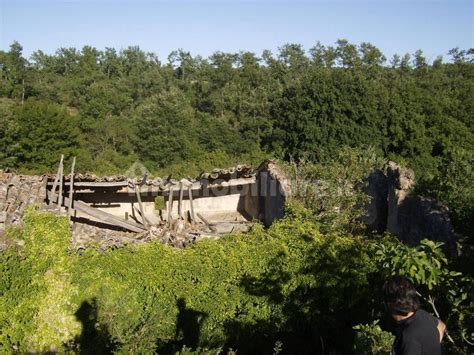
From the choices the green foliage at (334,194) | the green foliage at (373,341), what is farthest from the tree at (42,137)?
the green foliage at (373,341)

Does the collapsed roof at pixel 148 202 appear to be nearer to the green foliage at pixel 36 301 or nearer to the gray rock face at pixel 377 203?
the green foliage at pixel 36 301

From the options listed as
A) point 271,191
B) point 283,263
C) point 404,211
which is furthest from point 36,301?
point 404,211

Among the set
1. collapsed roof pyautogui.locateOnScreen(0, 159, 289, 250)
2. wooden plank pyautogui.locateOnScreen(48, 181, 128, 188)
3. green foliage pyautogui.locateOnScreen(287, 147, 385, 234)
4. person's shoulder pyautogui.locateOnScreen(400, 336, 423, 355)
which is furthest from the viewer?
wooden plank pyautogui.locateOnScreen(48, 181, 128, 188)

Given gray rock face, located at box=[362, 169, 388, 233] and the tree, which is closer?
gray rock face, located at box=[362, 169, 388, 233]

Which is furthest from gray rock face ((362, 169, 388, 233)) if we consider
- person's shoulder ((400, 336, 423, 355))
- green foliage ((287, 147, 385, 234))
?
person's shoulder ((400, 336, 423, 355))

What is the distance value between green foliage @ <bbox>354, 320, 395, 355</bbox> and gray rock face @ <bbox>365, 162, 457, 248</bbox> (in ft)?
16.5

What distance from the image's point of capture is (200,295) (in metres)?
7.73

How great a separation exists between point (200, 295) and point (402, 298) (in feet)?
16.0

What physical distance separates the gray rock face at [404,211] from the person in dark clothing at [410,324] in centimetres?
712

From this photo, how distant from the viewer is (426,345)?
3.33 meters

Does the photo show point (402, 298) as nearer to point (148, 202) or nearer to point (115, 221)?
point (115, 221)

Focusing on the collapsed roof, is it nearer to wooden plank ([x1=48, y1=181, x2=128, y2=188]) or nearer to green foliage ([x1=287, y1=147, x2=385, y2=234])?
wooden plank ([x1=48, y1=181, x2=128, y2=188])

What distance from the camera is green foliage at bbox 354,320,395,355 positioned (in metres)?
5.26

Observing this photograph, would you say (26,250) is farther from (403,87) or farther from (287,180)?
(403,87)
